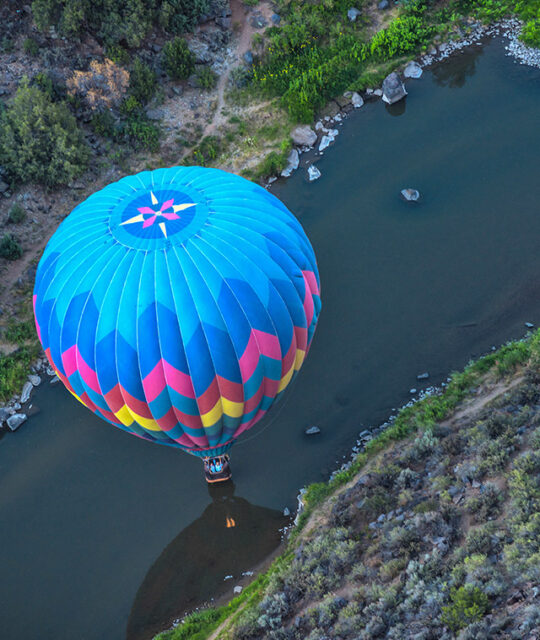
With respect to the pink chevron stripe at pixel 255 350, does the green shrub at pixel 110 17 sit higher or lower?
higher

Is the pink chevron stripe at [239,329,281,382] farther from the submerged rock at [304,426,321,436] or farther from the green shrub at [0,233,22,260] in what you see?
the green shrub at [0,233,22,260]

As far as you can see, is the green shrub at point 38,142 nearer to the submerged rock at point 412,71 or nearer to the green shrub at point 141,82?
the green shrub at point 141,82

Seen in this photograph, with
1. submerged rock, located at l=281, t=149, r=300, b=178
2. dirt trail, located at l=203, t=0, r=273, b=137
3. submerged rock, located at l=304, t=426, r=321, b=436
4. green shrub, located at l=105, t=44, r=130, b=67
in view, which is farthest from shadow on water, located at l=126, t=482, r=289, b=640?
green shrub, located at l=105, t=44, r=130, b=67

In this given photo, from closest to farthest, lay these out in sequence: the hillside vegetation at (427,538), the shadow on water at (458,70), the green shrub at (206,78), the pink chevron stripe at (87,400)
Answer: the hillside vegetation at (427,538), the pink chevron stripe at (87,400), the green shrub at (206,78), the shadow on water at (458,70)

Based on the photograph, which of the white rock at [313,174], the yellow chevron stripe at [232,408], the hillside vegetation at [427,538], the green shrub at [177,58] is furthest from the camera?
the green shrub at [177,58]

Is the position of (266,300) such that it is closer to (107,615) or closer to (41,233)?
(107,615)

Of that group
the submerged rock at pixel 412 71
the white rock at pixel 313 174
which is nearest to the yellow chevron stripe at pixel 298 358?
the white rock at pixel 313 174
